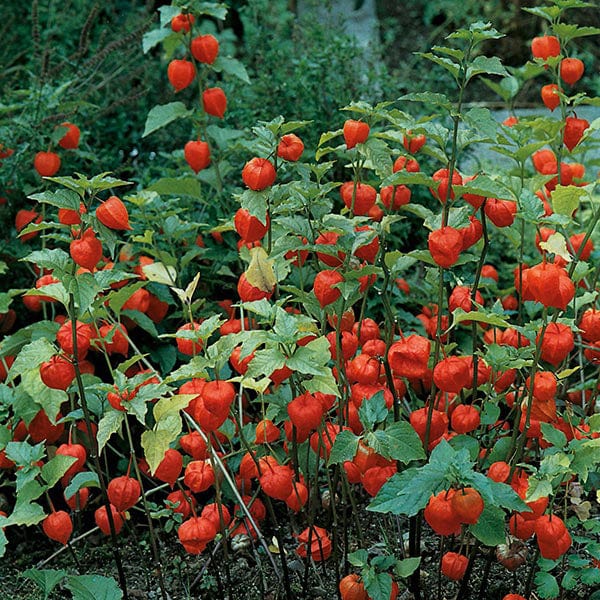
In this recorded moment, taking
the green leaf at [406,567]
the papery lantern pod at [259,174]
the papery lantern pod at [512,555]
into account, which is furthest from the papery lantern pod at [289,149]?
the papery lantern pod at [512,555]

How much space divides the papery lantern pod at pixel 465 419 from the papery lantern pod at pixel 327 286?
312 millimetres

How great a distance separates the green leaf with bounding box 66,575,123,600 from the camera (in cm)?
172

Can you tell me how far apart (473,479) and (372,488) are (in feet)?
1.02

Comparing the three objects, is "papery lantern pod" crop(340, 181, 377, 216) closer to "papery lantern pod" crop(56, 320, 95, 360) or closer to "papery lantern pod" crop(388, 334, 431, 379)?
"papery lantern pod" crop(388, 334, 431, 379)

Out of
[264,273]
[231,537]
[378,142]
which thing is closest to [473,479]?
[264,273]

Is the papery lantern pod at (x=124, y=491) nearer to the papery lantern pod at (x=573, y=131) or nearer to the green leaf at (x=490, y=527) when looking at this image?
the green leaf at (x=490, y=527)

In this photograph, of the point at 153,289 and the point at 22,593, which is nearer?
the point at 22,593

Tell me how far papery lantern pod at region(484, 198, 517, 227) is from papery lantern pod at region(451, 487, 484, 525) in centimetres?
52

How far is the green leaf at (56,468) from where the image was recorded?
5.80 ft

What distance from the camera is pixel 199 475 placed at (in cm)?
174

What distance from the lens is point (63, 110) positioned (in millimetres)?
2656

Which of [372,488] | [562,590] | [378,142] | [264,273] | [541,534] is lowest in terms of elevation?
[562,590]

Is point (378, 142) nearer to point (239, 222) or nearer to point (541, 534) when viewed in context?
point (239, 222)

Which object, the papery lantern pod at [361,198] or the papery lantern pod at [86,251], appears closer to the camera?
the papery lantern pod at [86,251]
